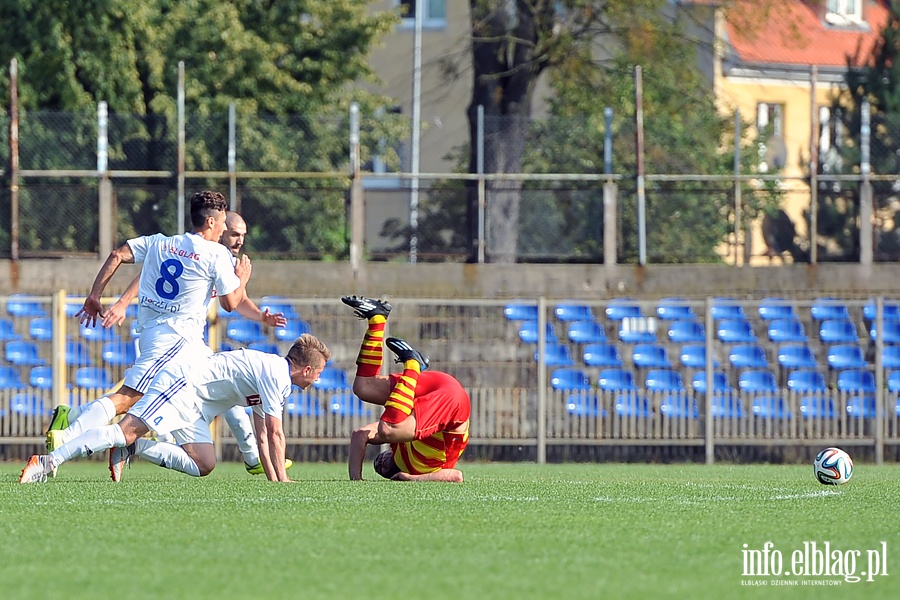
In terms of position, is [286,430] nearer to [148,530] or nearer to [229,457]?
[229,457]

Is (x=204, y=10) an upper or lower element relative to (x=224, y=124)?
upper

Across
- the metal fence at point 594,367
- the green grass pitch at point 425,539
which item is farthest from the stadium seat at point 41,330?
the green grass pitch at point 425,539

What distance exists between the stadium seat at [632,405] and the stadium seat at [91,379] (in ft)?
18.4

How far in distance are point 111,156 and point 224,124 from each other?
156cm

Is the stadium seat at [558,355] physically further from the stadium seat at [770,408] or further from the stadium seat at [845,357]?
the stadium seat at [845,357]

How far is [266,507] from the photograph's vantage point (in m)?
8.48

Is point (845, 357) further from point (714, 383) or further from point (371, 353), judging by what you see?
point (371, 353)

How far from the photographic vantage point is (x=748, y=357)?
18.0 meters

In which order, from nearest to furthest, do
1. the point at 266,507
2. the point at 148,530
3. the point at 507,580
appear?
the point at 507,580, the point at 148,530, the point at 266,507

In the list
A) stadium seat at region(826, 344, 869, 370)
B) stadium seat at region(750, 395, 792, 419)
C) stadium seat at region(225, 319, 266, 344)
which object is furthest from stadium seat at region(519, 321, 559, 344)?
stadium seat at region(826, 344, 869, 370)

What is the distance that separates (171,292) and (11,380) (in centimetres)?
Result: 759

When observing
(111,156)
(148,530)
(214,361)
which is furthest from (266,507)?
(111,156)

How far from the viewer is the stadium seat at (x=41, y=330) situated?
56.3 feet

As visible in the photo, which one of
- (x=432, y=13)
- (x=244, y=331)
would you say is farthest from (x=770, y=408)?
(x=432, y=13)
